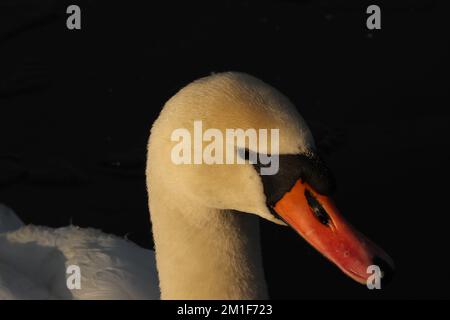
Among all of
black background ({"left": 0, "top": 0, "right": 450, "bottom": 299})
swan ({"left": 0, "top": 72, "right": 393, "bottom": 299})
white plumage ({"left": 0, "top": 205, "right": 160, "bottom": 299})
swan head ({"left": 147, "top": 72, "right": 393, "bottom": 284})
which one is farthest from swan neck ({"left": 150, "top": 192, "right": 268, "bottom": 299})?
black background ({"left": 0, "top": 0, "right": 450, "bottom": 299})

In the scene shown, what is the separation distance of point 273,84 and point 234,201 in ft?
14.2

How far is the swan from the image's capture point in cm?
305

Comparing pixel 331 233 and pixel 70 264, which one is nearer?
pixel 331 233

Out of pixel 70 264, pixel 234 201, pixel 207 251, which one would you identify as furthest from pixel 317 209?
pixel 70 264

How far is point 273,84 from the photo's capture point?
7.40 m

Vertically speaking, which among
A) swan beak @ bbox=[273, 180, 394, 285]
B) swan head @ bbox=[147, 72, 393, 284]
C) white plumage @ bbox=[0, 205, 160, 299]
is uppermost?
swan head @ bbox=[147, 72, 393, 284]

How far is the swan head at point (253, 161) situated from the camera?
3029mm

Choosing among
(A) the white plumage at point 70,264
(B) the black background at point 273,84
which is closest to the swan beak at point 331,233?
(A) the white plumage at point 70,264

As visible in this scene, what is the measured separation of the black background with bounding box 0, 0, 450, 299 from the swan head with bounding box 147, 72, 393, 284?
268cm

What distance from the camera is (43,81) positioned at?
755 cm

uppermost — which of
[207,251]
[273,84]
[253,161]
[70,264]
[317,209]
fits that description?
[273,84]

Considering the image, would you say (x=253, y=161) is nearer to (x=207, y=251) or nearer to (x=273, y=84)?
(x=207, y=251)
